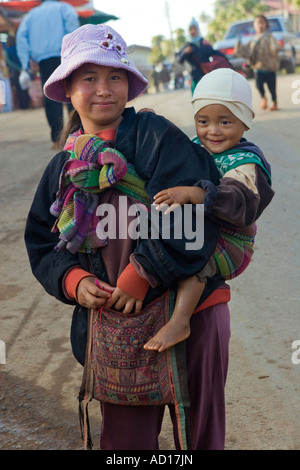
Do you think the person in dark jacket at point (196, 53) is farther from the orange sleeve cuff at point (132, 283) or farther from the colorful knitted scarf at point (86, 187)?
the orange sleeve cuff at point (132, 283)

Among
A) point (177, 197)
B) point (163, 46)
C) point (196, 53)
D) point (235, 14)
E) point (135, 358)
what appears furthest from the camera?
point (163, 46)

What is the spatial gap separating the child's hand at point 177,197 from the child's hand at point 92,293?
1.00 ft

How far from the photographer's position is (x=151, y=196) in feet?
6.97

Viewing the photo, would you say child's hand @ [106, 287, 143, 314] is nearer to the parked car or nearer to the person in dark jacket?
the person in dark jacket

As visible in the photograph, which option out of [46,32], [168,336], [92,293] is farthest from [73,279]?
[46,32]

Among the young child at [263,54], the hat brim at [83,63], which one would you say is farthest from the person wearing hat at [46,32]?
the hat brim at [83,63]

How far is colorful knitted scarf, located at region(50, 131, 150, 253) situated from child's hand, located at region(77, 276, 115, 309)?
11 cm

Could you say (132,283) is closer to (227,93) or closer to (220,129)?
(220,129)

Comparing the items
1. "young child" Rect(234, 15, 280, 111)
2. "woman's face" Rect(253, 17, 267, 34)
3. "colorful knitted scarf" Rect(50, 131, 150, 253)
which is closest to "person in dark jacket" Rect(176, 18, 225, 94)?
"young child" Rect(234, 15, 280, 111)

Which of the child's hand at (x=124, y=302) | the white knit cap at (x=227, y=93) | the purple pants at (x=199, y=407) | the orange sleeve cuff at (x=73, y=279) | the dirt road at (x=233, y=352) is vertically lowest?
the dirt road at (x=233, y=352)

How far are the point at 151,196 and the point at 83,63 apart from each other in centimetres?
47

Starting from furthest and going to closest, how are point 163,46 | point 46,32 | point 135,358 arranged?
point 163,46 < point 46,32 < point 135,358

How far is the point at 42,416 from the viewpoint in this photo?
3.46 m

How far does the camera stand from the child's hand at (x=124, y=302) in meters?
2.12
